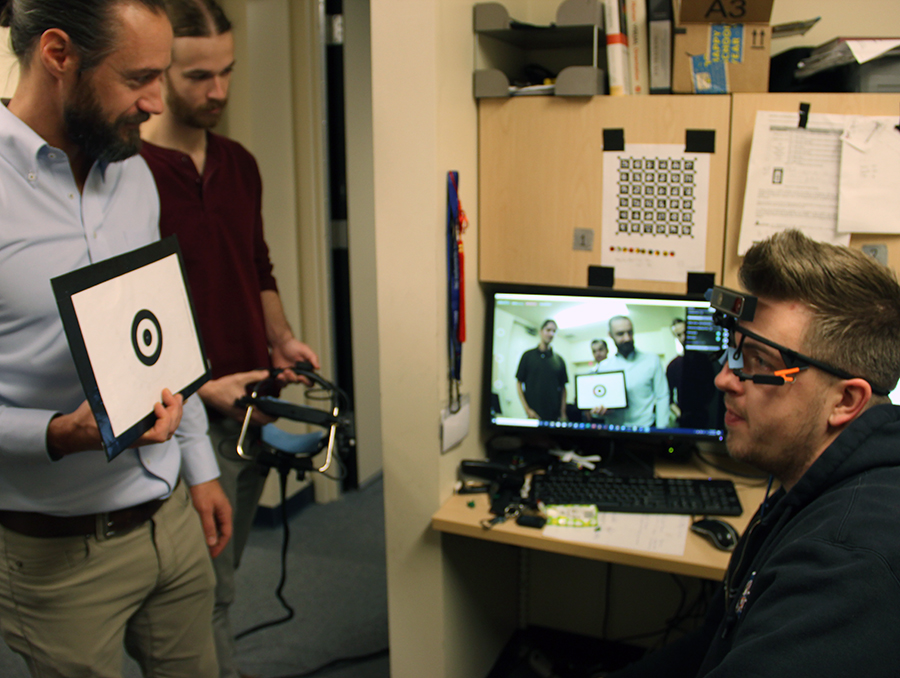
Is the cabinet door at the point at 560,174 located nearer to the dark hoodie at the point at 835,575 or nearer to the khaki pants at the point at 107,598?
the dark hoodie at the point at 835,575

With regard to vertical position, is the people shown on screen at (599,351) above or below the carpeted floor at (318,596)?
above

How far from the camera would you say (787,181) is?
1708 millimetres

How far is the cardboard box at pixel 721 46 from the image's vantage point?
66.5 inches

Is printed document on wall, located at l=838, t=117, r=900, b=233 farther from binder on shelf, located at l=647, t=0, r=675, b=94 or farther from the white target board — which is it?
the white target board

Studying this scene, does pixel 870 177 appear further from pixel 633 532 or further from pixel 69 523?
pixel 69 523

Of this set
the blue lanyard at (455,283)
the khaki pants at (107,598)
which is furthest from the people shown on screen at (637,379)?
the khaki pants at (107,598)

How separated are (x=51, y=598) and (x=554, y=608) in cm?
166

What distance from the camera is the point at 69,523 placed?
1.25 m

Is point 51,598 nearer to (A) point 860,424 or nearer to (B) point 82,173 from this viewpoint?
(B) point 82,173

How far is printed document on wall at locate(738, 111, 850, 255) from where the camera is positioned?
168cm

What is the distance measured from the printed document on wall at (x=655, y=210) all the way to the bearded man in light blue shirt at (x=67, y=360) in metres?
1.08

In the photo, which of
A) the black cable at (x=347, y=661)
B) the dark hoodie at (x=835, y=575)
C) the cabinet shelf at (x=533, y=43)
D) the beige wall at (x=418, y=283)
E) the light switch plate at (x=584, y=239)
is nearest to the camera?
the dark hoodie at (x=835, y=575)

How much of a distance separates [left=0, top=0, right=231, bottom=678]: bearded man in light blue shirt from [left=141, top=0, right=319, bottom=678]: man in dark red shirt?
1.46 feet

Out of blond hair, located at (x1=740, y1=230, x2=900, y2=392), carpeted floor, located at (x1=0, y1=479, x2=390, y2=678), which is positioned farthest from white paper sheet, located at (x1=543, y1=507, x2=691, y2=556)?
carpeted floor, located at (x1=0, y1=479, x2=390, y2=678)
